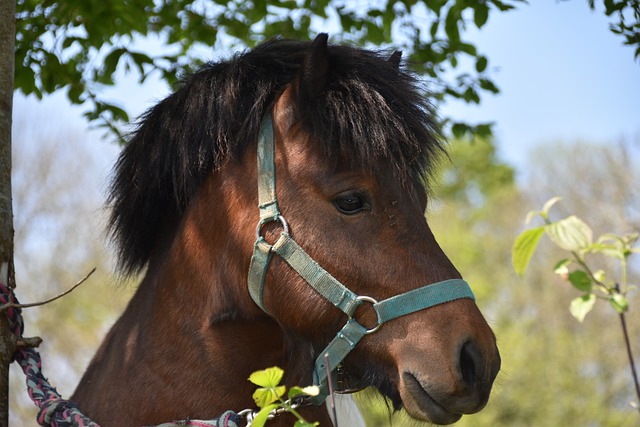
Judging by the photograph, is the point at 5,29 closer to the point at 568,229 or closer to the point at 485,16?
the point at 568,229

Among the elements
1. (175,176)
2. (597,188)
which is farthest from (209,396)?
(597,188)

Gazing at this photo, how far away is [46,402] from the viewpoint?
2.45 metres

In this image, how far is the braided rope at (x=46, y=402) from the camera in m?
2.39

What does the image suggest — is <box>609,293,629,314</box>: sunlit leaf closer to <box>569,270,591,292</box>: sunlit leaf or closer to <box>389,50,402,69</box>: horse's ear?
<box>569,270,591,292</box>: sunlit leaf

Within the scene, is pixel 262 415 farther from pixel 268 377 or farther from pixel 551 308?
pixel 551 308

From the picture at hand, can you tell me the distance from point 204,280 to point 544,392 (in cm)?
1638

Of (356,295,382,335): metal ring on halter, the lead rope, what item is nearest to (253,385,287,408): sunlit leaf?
(356,295,382,335): metal ring on halter

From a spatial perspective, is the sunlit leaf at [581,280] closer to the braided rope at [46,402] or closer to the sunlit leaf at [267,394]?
the braided rope at [46,402]

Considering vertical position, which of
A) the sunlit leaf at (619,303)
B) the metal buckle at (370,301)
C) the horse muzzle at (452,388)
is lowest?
the sunlit leaf at (619,303)

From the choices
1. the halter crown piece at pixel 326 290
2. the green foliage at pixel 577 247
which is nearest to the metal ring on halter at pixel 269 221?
the halter crown piece at pixel 326 290

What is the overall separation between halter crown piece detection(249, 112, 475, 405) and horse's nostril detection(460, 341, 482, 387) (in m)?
0.16

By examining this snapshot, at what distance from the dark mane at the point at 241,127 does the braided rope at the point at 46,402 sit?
561mm

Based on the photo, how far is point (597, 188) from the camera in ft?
68.2

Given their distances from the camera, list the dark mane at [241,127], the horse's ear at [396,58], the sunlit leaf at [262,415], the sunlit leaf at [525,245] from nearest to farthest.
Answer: the sunlit leaf at [262,415] → the dark mane at [241,127] → the sunlit leaf at [525,245] → the horse's ear at [396,58]
